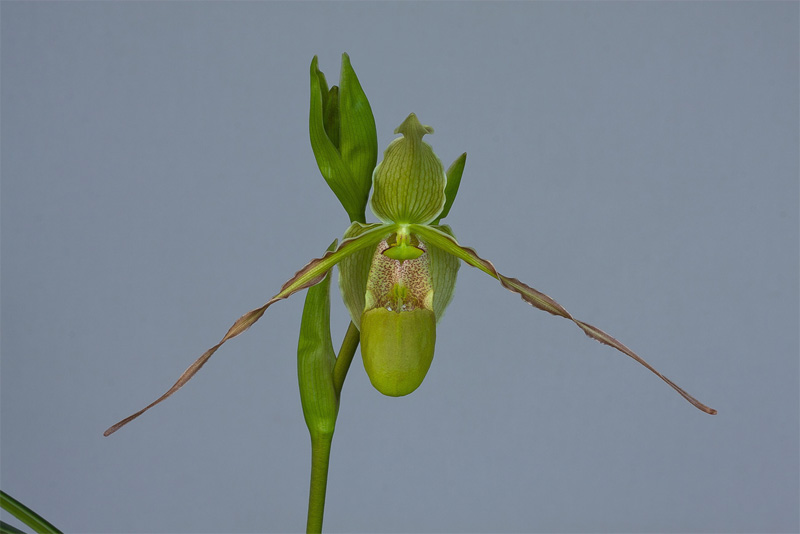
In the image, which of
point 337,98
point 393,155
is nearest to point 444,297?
point 393,155

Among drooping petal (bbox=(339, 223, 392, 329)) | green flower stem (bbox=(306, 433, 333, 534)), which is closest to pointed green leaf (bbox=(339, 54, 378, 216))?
drooping petal (bbox=(339, 223, 392, 329))

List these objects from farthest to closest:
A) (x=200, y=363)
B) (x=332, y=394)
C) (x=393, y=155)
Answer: (x=332, y=394)
(x=393, y=155)
(x=200, y=363)

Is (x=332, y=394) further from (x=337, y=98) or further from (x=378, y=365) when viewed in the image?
(x=337, y=98)

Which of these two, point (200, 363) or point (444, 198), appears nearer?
point (200, 363)

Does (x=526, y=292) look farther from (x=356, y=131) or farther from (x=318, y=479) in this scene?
(x=318, y=479)

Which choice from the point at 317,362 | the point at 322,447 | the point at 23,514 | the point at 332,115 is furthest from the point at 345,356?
the point at 23,514

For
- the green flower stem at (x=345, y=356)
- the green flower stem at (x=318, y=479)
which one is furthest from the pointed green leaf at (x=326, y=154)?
the green flower stem at (x=318, y=479)

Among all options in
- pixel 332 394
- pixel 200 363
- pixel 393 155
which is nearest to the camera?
pixel 200 363
